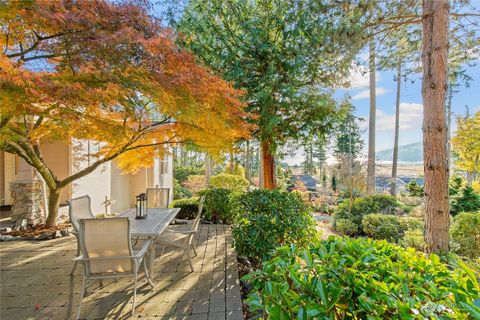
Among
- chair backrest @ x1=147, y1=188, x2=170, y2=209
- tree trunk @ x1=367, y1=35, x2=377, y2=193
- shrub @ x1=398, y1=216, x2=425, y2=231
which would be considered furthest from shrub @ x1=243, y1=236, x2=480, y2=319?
tree trunk @ x1=367, y1=35, x2=377, y2=193

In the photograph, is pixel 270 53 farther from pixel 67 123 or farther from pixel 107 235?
pixel 107 235

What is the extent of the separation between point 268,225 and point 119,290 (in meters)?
2.26

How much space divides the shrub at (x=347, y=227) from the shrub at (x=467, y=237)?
3.84 metres

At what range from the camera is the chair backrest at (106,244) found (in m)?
3.00

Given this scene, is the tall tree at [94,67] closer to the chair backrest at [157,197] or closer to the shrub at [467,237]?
the chair backrest at [157,197]

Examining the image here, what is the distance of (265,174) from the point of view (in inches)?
317

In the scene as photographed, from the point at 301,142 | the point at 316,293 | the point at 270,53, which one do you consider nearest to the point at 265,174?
the point at 301,142

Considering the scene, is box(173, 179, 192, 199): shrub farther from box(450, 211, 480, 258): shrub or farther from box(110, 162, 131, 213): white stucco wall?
box(450, 211, 480, 258): shrub

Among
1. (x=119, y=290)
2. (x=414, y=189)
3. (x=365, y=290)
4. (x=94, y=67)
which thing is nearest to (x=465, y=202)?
(x=414, y=189)

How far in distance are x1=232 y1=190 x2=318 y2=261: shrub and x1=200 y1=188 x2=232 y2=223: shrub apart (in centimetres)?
305

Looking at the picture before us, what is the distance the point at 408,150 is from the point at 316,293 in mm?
63527

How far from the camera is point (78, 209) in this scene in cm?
452

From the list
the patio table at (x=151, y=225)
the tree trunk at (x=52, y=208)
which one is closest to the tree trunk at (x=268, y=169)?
the patio table at (x=151, y=225)

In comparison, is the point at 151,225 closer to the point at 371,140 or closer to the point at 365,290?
the point at 365,290
